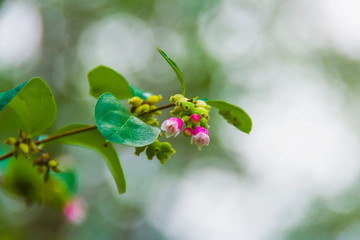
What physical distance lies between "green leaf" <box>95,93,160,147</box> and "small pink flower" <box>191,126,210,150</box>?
0.13 m

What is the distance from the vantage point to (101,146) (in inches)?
37.7

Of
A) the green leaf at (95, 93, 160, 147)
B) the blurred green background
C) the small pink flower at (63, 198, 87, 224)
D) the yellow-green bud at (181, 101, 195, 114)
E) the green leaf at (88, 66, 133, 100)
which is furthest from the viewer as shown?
the blurred green background

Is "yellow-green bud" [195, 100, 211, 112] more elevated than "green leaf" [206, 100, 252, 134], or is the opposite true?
"green leaf" [206, 100, 252, 134]

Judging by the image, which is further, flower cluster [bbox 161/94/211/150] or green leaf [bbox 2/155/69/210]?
green leaf [bbox 2/155/69/210]

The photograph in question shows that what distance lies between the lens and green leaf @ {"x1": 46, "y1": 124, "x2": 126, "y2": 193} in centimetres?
90

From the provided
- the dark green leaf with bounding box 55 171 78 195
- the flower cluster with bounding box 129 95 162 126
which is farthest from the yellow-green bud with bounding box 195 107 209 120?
the dark green leaf with bounding box 55 171 78 195

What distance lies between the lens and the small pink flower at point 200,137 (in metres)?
0.86

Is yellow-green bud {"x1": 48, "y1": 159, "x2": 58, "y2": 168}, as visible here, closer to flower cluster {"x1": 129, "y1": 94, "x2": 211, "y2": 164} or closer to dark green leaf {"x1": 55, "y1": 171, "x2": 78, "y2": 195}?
flower cluster {"x1": 129, "y1": 94, "x2": 211, "y2": 164}

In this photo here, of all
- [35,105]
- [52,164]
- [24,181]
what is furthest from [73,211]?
[35,105]

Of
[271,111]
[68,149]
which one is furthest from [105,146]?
[271,111]

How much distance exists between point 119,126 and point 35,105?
31 centimetres

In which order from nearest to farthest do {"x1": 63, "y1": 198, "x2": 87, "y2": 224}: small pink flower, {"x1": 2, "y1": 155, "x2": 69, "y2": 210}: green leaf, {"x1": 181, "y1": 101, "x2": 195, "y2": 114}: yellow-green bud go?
1. {"x1": 181, "y1": 101, "x2": 195, "y2": 114}: yellow-green bud
2. {"x1": 2, "y1": 155, "x2": 69, "y2": 210}: green leaf
3. {"x1": 63, "y1": 198, "x2": 87, "y2": 224}: small pink flower

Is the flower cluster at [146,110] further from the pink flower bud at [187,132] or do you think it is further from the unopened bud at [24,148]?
the unopened bud at [24,148]

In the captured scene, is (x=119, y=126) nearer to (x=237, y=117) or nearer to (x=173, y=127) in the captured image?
(x=173, y=127)
